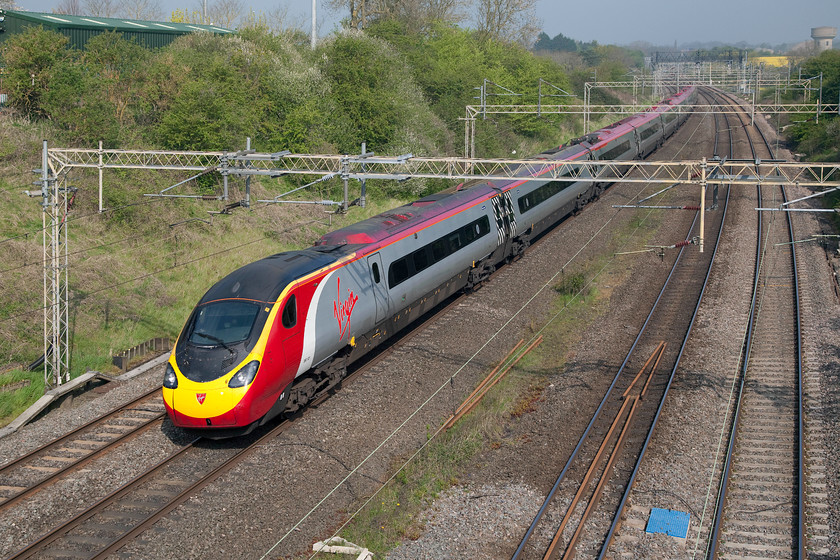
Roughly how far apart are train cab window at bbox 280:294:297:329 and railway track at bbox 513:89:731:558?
5.33m

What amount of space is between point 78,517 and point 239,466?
2.60 meters

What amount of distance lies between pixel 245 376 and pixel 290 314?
1512 mm

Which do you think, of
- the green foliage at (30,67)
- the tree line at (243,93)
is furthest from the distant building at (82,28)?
the green foliage at (30,67)

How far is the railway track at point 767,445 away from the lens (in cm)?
1131

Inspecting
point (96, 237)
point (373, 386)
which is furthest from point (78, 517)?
point (96, 237)

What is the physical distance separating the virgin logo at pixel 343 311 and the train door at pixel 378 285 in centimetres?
104

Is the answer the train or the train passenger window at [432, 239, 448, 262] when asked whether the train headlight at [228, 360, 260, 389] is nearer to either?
the train

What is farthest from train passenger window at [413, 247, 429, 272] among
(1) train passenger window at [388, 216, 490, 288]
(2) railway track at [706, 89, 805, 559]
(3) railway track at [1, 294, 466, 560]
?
(2) railway track at [706, 89, 805, 559]

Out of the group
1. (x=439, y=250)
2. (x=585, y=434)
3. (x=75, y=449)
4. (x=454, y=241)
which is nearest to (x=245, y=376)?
(x=75, y=449)

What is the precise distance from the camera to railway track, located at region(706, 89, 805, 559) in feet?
37.1

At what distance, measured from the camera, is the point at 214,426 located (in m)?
13.0

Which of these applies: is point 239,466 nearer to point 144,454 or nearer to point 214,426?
point 214,426

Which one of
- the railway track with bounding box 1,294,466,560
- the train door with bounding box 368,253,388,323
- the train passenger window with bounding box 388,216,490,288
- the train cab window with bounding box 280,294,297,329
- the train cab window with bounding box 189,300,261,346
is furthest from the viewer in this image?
the train passenger window with bounding box 388,216,490,288

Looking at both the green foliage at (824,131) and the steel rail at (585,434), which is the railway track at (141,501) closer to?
the steel rail at (585,434)
